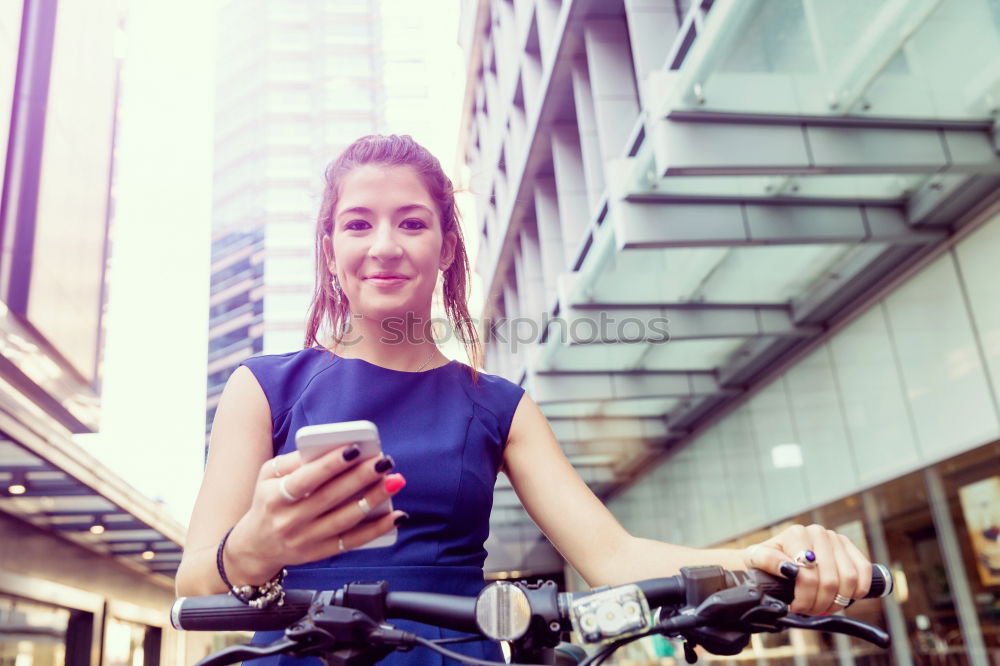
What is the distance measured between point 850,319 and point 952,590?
268 centimetres

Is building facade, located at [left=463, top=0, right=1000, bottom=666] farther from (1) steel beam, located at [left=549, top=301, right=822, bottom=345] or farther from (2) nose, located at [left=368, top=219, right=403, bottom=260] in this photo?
(2) nose, located at [left=368, top=219, right=403, bottom=260]

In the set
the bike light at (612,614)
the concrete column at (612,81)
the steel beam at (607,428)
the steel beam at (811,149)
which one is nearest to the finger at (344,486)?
the bike light at (612,614)

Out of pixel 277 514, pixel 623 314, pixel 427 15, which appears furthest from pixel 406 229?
pixel 427 15

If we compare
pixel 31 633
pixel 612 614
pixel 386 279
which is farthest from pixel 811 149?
pixel 31 633

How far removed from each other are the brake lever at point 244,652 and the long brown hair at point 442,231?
Result: 66cm

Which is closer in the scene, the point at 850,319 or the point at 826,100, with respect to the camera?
the point at 826,100

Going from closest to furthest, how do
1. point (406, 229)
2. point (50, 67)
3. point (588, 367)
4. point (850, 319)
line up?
point (406, 229) → point (850, 319) → point (588, 367) → point (50, 67)

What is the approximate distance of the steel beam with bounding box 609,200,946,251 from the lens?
266 inches

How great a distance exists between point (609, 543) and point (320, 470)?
2.14ft

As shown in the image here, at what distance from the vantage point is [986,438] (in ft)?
21.6

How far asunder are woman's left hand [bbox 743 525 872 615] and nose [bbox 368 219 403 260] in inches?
25.9

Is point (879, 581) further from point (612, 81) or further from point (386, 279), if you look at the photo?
point (612, 81)

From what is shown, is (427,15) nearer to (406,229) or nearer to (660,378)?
(660,378)

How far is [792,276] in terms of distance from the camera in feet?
27.6
